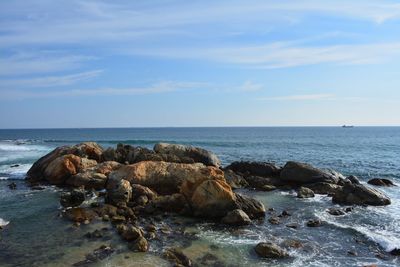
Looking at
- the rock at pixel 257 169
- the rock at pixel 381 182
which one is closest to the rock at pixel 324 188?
the rock at pixel 257 169

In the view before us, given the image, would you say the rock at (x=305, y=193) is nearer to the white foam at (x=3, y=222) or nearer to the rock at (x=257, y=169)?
the rock at (x=257, y=169)

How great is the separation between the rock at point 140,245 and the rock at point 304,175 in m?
16.5

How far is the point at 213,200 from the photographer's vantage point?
810 inches

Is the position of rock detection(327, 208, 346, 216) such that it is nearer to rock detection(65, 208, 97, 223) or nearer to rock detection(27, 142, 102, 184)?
rock detection(65, 208, 97, 223)

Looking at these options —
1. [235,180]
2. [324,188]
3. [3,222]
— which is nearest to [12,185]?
[3,222]

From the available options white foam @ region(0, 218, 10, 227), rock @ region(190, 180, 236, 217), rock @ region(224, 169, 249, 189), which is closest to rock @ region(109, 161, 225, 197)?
rock @ region(190, 180, 236, 217)

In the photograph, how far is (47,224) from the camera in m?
19.6

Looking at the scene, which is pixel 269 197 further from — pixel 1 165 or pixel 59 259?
pixel 1 165

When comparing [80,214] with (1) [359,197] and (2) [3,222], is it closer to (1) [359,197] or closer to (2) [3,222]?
(2) [3,222]

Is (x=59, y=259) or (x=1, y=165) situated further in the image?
(x=1, y=165)

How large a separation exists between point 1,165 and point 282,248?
35584 mm

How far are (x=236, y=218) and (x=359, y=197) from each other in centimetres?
904

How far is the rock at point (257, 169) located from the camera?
3244 centimetres

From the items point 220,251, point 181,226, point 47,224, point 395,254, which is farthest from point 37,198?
point 395,254
